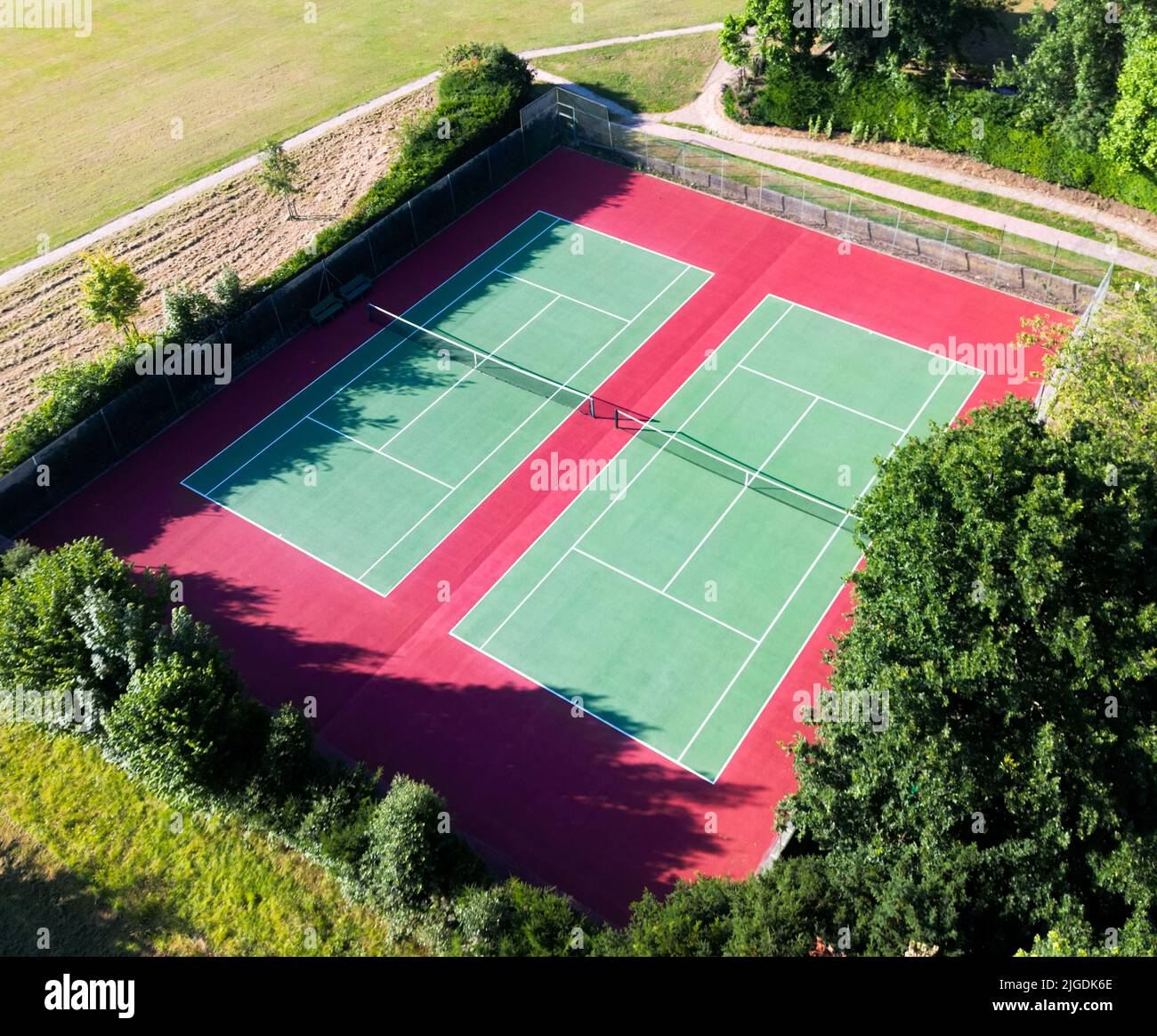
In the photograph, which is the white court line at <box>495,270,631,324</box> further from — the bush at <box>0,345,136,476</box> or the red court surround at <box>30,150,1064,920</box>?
the bush at <box>0,345,136,476</box>

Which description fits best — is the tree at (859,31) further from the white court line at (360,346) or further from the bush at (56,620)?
the bush at (56,620)

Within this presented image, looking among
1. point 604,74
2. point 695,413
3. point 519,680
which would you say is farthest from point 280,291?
point 604,74

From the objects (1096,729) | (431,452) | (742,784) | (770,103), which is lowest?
(742,784)

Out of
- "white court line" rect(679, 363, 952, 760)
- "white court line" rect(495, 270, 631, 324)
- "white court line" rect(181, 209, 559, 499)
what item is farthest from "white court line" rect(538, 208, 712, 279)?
"white court line" rect(679, 363, 952, 760)

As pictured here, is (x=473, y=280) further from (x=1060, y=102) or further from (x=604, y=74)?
(x=1060, y=102)

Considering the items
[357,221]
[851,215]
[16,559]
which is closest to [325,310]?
[357,221]

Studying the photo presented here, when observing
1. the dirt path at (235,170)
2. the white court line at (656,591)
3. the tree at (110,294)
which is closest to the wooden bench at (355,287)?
the tree at (110,294)
